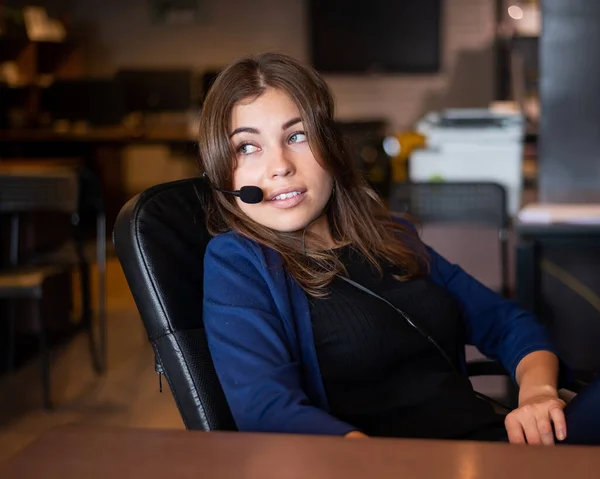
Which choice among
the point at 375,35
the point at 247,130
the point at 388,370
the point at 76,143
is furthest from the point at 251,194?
the point at 375,35

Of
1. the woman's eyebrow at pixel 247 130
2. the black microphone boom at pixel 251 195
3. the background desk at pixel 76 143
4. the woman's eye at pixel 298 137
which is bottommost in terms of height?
the background desk at pixel 76 143

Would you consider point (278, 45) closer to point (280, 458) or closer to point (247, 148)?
point (247, 148)

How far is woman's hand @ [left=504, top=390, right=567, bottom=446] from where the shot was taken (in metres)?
1.14

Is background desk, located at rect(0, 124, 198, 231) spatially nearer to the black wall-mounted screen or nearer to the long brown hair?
the black wall-mounted screen

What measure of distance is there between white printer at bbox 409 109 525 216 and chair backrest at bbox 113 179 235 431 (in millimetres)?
2125

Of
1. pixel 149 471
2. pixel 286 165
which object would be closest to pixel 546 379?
pixel 286 165

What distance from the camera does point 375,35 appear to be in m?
8.04

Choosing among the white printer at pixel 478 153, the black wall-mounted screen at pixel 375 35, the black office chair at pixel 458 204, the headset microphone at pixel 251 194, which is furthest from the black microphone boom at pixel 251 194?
the black wall-mounted screen at pixel 375 35

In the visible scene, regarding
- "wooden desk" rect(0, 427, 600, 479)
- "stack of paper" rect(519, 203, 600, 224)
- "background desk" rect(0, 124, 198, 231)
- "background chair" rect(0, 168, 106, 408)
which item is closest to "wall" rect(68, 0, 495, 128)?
"background desk" rect(0, 124, 198, 231)

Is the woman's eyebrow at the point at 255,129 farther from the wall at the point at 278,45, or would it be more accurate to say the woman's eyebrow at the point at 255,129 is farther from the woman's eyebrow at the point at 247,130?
the wall at the point at 278,45

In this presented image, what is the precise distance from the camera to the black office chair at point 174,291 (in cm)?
124

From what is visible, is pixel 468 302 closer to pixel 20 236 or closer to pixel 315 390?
pixel 315 390

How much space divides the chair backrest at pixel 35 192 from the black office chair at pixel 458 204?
1319 mm

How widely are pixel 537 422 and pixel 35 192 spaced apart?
2622 millimetres
